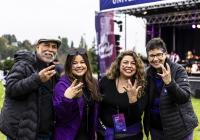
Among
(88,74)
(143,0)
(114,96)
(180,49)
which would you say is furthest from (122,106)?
(180,49)

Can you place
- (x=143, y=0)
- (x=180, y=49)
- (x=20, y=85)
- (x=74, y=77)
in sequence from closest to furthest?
(x=20, y=85)
(x=74, y=77)
(x=143, y=0)
(x=180, y=49)

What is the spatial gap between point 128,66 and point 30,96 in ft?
2.95

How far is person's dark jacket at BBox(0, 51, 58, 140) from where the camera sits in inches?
130

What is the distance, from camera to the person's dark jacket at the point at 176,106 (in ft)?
11.9

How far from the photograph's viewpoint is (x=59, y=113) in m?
3.51

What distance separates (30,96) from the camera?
340 cm

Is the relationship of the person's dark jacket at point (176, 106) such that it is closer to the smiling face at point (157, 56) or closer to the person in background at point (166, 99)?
the person in background at point (166, 99)

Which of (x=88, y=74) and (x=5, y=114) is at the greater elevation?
(x=88, y=74)

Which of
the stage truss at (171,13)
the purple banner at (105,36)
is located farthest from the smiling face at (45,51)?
the stage truss at (171,13)

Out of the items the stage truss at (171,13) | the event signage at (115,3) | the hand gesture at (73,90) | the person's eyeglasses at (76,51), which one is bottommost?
the hand gesture at (73,90)

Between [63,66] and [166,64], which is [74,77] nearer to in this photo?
[63,66]

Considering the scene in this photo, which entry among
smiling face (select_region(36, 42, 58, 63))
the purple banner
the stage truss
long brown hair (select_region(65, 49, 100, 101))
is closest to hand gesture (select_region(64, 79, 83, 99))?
long brown hair (select_region(65, 49, 100, 101))

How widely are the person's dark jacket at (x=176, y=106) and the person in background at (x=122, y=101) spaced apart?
0.17 meters

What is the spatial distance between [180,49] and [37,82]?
68.2 feet
